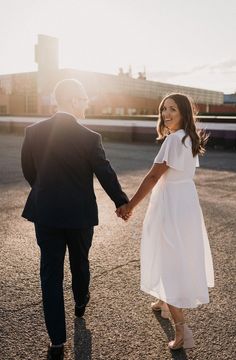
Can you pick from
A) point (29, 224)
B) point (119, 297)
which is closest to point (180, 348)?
point (119, 297)

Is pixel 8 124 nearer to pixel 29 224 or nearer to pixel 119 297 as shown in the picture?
pixel 29 224

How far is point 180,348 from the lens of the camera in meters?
2.94

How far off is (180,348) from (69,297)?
1.17 metres

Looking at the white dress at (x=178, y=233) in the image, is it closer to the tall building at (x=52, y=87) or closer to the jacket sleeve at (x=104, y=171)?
the jacket sleeve at (x=104, y=171)

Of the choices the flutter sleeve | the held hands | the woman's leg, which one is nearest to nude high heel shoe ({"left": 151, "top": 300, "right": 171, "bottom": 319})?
the woman's leg

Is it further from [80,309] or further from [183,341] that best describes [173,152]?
[80,309]

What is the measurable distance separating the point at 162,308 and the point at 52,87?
150ft

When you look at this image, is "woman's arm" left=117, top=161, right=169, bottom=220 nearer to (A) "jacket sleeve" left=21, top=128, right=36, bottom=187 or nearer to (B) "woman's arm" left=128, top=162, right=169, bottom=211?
(B) "woman's arm" left=128, top=162, right=169, bottom=211

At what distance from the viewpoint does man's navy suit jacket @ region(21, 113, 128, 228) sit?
276 cm

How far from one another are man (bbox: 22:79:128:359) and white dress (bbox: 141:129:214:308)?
1.52 ft

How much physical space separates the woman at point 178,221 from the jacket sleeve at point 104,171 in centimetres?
14

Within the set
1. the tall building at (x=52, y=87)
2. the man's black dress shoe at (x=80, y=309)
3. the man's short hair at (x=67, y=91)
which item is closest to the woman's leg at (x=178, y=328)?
the man's black dress shoe at (x=80, y=309)

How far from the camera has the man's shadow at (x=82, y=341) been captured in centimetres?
281

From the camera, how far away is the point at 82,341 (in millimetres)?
2988
